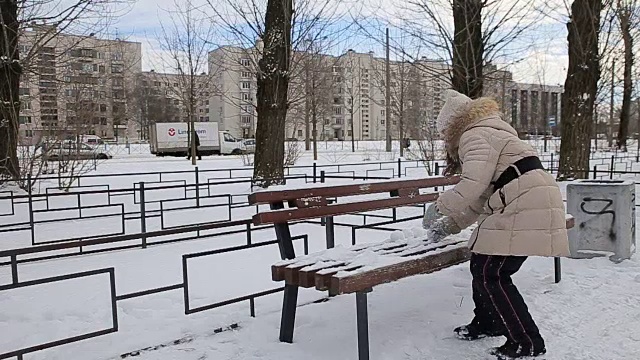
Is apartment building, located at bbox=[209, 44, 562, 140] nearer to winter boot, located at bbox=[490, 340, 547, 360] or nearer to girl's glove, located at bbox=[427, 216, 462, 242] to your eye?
girl's glove, located at bbox=[427, 216, 462, 242]

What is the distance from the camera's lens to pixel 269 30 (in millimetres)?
12734

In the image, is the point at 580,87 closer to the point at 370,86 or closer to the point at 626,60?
the point at 626,60

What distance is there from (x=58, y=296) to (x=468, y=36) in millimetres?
8950

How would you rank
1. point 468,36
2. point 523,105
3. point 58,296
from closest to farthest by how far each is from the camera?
1. point 58,296
2. point 468,36
3. point 523,105

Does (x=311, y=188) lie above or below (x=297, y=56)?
below

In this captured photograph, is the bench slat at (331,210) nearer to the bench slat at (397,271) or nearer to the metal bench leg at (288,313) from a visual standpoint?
the metal bench leg at (288,313)

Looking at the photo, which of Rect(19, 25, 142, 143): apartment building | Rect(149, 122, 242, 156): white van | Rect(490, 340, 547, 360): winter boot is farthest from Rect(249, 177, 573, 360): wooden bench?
Rect(149, 122, 242, 156): white van

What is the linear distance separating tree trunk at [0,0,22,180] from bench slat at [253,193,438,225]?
795cm

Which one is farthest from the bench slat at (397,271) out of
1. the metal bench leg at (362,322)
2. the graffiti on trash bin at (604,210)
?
the graffiti on trash bin at (604,210)

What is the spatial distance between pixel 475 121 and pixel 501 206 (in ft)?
1.72

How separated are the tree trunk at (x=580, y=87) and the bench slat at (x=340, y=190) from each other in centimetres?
808

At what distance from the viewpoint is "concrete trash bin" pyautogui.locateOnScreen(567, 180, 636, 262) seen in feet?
19.2

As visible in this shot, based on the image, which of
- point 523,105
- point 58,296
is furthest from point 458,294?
point 523,105

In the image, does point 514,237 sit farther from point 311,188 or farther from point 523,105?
point 523,105
